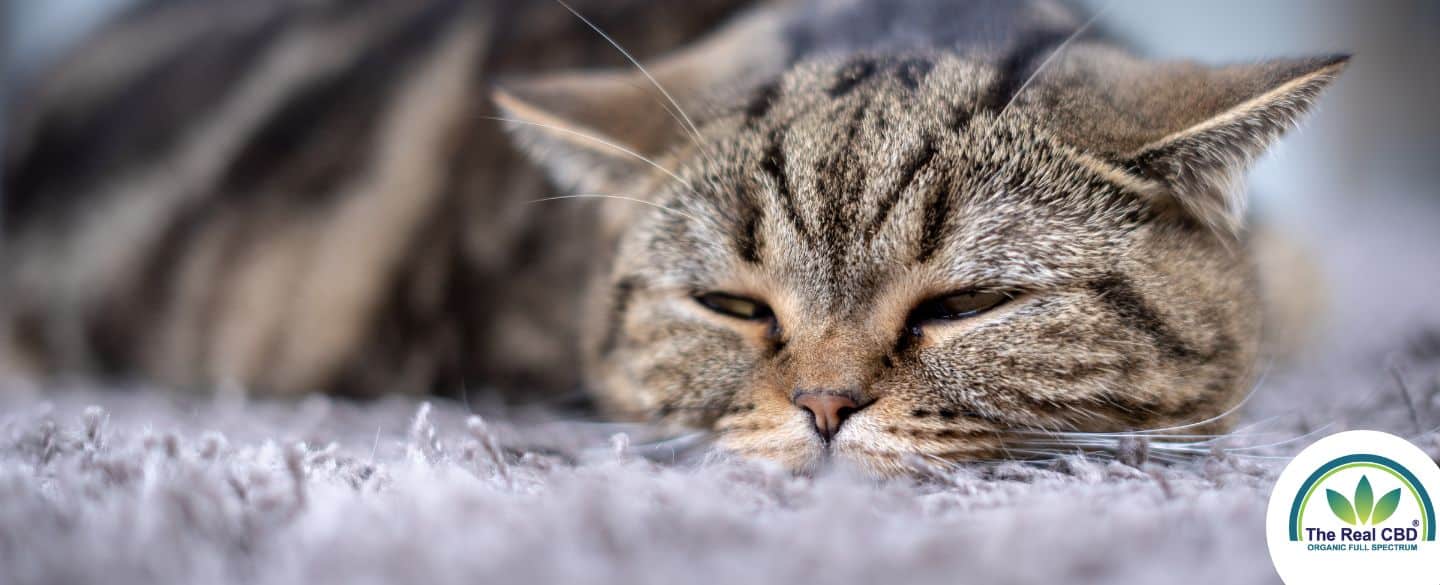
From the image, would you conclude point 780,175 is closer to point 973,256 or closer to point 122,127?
point 973,256

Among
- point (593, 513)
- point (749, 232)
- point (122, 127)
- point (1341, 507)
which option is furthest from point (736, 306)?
point (122, 127)

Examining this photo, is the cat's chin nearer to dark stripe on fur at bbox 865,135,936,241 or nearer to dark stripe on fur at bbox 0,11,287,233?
dark stripe on fur at bbox 865,135,936,241

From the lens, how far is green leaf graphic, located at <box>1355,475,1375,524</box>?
696 mm

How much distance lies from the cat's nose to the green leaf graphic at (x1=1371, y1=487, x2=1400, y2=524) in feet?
1.32

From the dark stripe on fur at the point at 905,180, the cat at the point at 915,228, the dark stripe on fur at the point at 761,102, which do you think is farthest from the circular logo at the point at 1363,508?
the dark stripe on fur at the point at 761,102

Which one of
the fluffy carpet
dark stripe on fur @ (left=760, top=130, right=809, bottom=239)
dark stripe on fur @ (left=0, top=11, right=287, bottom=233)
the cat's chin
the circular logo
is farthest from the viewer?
dark stripe on fur @ (left=0, top=11, right=287, bottom=233)

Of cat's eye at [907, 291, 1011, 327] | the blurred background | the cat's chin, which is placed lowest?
the cat's chin

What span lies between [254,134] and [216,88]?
179 mm

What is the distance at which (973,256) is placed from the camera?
887 millimetres

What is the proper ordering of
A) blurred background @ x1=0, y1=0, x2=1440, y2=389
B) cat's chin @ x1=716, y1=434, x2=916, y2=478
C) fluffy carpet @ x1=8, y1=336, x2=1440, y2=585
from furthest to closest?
1. blurred background @ x1=0, y1=0, x2=1440, y2=389
2. cat's chin @ x1=716, y1=434, x2=916, y2=478
3. fluffy carpet @ x1=8, y1=336, x2=1440, y2=585

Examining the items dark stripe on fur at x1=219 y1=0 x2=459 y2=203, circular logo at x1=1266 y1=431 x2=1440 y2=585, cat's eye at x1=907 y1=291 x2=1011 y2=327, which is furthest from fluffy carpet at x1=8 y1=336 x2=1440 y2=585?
dark stripe on fur at x1=219 y1=0 x2=459 y2=203

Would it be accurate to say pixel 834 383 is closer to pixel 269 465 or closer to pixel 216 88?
pixel 269 465

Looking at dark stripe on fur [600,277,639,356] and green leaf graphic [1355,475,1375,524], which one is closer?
green leaf graphic [1355,475,1375,524]

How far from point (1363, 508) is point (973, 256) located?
367 millimetres
